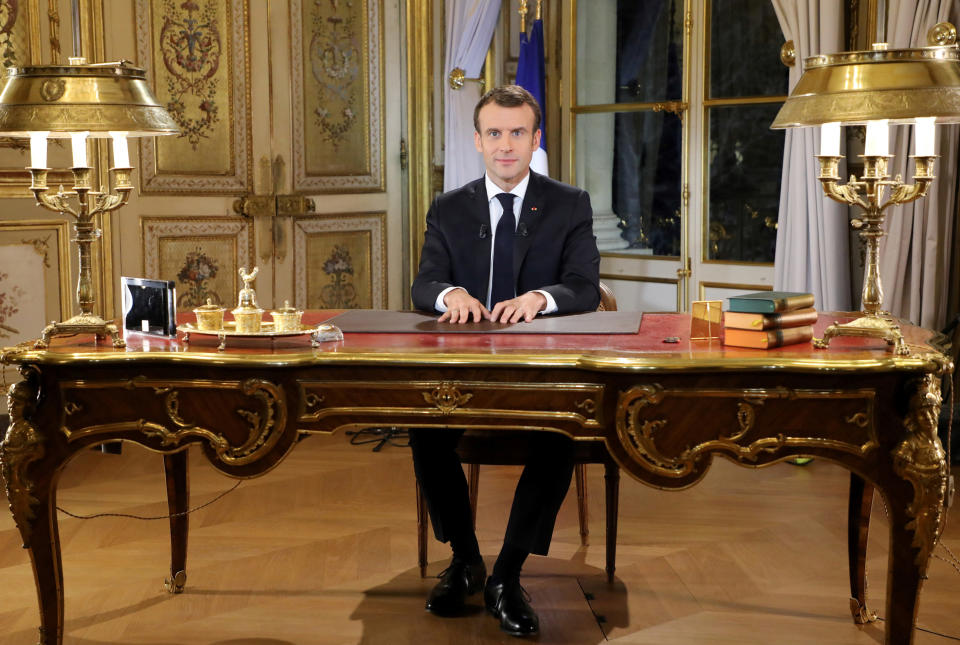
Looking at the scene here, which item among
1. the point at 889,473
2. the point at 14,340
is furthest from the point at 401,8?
the point at 889,473

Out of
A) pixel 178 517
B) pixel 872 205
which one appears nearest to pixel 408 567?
pixel 178 517

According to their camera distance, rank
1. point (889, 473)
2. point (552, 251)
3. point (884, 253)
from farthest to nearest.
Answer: point (884, 253) → point (552, 251) → point (889, 473)

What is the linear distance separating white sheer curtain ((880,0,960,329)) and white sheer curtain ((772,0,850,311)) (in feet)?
0.67

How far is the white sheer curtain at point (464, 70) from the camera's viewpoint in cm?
562

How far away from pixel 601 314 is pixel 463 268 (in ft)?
1.59

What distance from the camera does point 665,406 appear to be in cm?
238

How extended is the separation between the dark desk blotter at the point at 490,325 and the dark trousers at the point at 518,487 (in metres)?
0.31

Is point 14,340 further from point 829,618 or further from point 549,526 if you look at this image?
A: point 829,618

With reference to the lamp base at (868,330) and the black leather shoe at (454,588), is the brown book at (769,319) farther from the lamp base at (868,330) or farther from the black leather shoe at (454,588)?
the black leather shoe at (454,588)

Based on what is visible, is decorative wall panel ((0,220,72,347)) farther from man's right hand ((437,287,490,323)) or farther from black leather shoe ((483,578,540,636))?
black leather shoe ((483,578,540,636))

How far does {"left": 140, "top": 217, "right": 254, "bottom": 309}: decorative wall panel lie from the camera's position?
5234 mm

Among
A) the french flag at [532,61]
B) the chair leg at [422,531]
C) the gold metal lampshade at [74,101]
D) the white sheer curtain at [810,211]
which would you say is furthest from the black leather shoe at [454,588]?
the french flag at [532,61]

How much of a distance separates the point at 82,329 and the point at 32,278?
2.40 metres

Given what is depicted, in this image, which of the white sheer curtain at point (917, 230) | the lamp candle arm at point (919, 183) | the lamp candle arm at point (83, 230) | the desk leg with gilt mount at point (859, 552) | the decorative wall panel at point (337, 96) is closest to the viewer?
the lamp candle arm at point (919, 183)
